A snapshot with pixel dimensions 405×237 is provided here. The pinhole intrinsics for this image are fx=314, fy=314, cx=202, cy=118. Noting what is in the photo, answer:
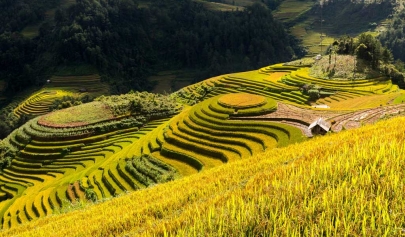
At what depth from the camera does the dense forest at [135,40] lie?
104 meters

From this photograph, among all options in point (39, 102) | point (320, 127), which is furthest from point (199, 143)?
point (39, 102)

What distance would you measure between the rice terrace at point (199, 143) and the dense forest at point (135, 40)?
90 cm

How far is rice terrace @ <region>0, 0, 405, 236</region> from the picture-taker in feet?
20.2

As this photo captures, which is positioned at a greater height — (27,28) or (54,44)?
(27,28)

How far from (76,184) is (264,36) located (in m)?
114

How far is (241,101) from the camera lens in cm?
3678

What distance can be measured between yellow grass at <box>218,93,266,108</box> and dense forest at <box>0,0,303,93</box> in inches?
2548

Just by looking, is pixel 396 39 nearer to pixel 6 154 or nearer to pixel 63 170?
pixel 63 170

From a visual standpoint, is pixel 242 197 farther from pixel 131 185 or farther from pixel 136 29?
pixel 136 29

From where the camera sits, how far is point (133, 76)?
112 meters

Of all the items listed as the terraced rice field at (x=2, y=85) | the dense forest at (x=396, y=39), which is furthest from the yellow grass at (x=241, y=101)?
the dense forest at (x=396, y=39)

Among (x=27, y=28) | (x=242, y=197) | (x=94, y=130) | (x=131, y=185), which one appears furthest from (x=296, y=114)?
(x=27, y=28)

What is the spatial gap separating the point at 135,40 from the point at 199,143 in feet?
337

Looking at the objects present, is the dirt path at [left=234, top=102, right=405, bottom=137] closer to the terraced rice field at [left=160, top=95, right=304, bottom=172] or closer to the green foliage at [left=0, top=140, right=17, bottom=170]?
the terraced rice field at [left=160, top=95, right=304, bottom=172]
